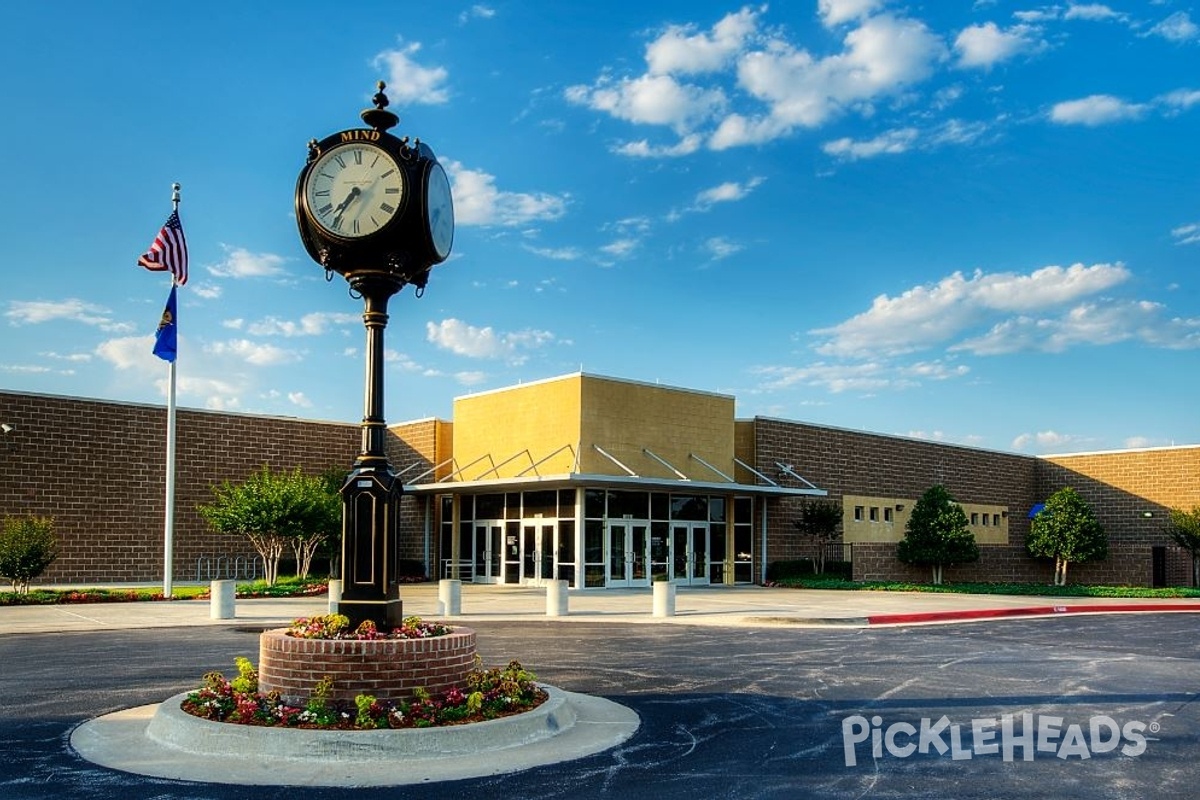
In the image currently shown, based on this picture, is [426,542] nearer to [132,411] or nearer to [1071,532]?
[132,411]

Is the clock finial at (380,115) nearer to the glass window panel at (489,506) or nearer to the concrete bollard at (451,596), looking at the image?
the concrete bollard at (451,596)

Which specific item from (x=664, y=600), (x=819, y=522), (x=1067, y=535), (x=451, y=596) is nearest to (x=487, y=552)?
(x=819, y=522)

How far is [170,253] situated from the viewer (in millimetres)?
28391

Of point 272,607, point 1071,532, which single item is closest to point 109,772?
point 272,607

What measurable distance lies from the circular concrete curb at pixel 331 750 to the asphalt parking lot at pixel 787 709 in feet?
0.62

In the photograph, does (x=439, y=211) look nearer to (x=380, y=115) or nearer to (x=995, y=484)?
(x=380, y=115)

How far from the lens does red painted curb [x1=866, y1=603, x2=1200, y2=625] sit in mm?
22750

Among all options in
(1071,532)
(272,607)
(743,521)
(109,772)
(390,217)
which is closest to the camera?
(109,772)

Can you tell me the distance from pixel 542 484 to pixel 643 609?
360 inches

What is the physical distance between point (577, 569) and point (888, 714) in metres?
23.6

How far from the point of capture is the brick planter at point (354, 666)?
345 inches

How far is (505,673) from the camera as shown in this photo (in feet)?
32.8

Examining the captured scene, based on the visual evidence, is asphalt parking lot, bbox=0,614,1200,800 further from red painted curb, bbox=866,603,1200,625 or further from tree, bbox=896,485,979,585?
tree, bbox=896,485,979,585

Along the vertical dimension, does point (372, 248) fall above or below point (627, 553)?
above
